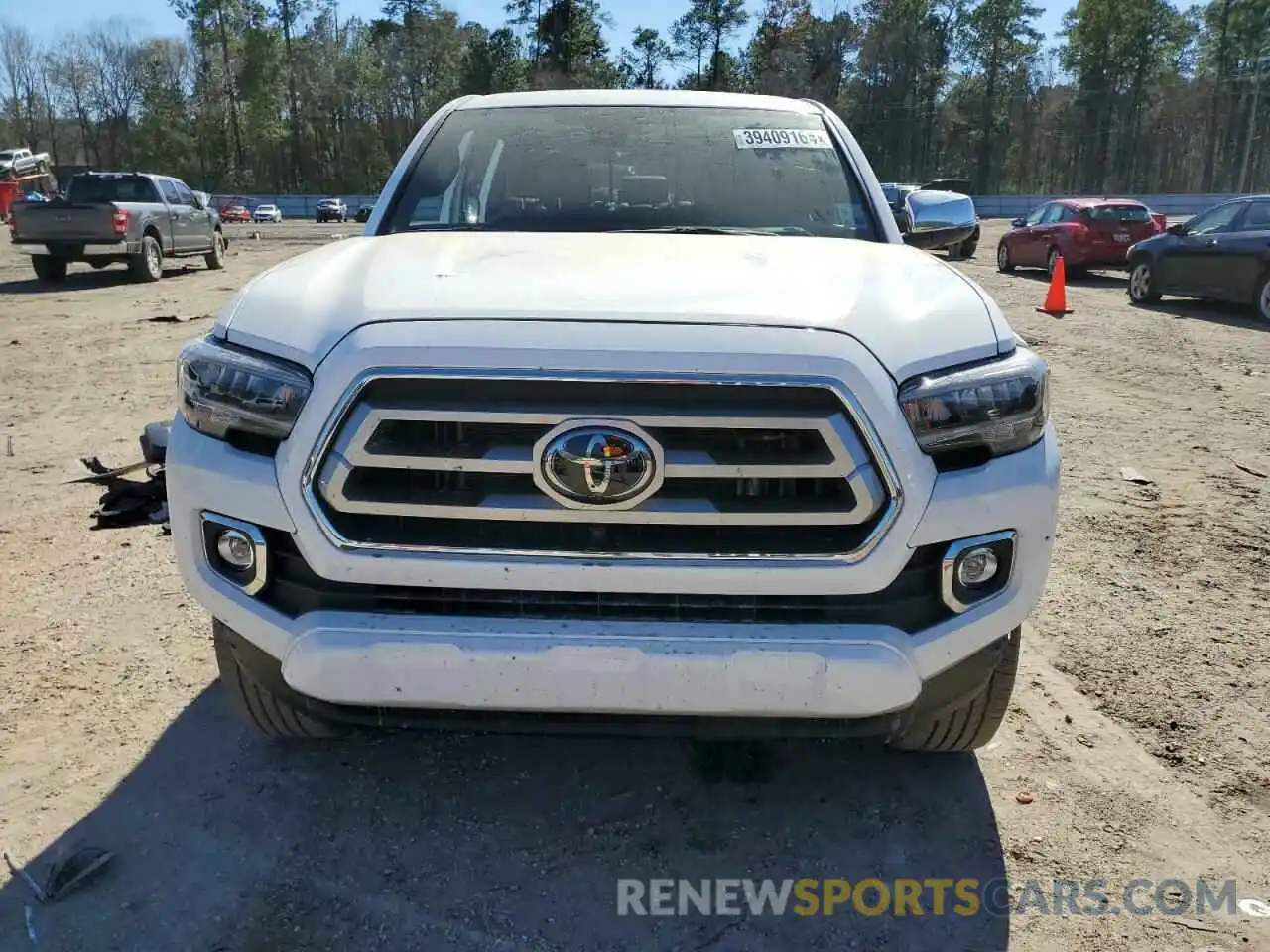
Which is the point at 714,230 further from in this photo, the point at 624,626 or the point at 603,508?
the point at 624,626

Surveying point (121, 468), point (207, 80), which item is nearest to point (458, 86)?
point (207, 80)

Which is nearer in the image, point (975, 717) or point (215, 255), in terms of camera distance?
point (975, 717)

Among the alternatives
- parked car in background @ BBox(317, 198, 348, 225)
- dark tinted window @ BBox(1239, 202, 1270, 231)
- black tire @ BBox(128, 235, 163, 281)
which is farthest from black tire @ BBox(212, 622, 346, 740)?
parked car in background @ BBox(317, 198, 348, 225)

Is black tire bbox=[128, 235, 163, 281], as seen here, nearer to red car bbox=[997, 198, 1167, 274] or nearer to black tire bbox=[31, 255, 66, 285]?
black tire bbox=[31, 255, 66, 285]

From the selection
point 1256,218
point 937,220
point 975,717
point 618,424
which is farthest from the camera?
point 1256,218

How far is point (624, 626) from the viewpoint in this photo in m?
2.11

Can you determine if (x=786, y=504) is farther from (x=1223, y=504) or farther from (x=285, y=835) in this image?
(x=1223, y=504)

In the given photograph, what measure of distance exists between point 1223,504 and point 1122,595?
5.52ft

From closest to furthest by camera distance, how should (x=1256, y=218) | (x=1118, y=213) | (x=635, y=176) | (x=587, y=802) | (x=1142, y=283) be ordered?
(x=587, y=802), (x=635, y=176), (x=1256, y=218), (x=1142, y=283), (x=1118, y=213)

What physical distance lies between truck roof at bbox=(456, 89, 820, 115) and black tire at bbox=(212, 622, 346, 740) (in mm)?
2422

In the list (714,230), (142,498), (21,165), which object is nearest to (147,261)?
(142,498)

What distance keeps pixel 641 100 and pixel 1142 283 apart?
42.3 ft

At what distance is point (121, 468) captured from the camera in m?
5.67

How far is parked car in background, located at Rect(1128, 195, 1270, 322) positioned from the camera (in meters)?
12.5
